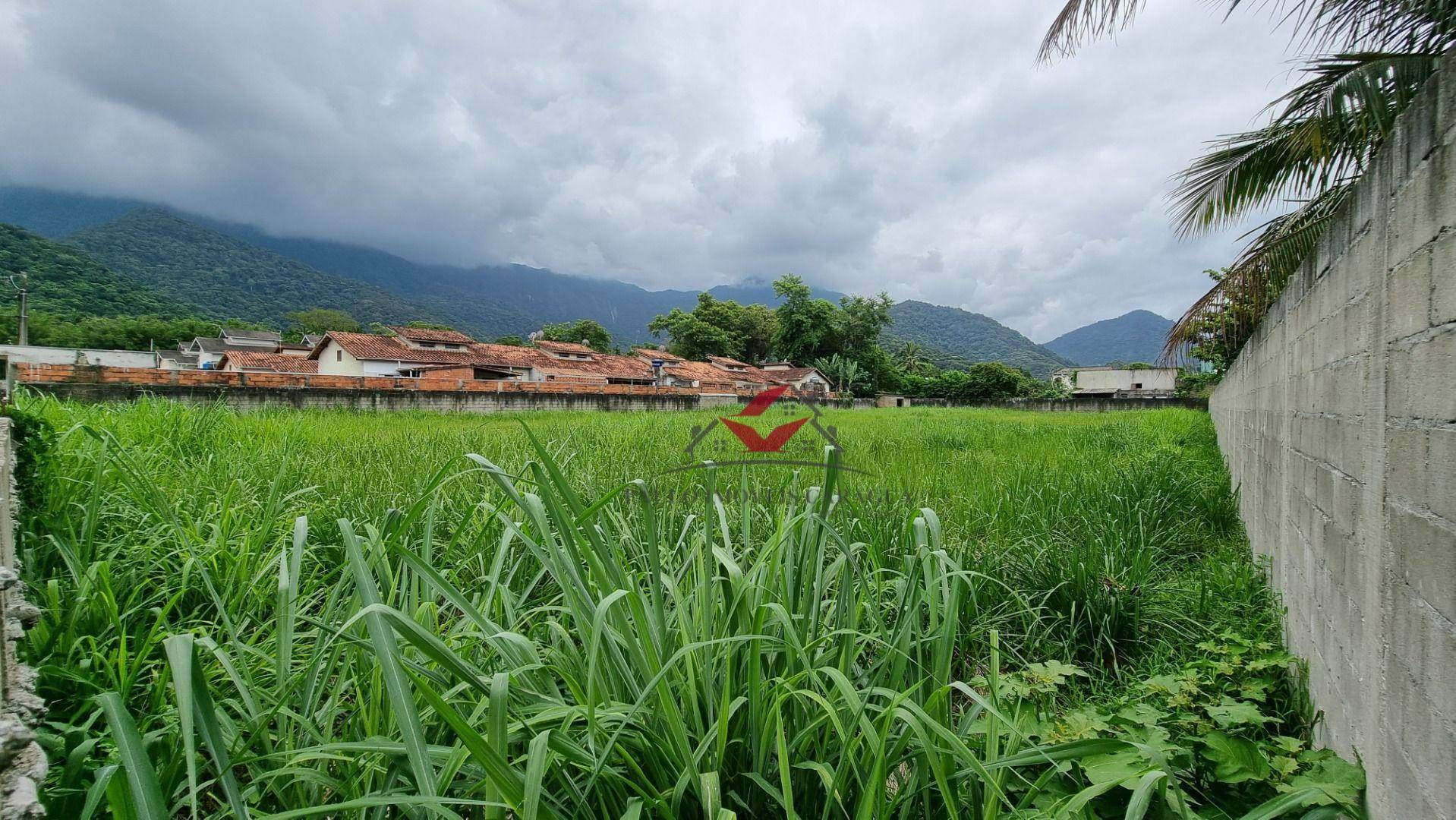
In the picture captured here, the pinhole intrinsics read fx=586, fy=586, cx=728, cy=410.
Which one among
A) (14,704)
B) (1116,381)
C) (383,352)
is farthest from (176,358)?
(1116,381)

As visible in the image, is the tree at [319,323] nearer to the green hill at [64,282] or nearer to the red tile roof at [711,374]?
the green hill at [64,282]

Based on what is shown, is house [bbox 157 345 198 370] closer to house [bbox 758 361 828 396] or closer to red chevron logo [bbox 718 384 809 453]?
house [bbox 758 361 828 396]

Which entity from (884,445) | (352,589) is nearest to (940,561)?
(352,589)

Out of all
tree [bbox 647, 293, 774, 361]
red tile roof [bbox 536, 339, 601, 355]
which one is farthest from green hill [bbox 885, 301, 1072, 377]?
red tile roof [bbox 536, 339, 601, 355]

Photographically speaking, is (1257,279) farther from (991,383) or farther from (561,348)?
(991,383)

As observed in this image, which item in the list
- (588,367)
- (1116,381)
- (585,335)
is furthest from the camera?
(585,335)

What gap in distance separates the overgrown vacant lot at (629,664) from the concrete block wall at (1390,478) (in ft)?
0.55

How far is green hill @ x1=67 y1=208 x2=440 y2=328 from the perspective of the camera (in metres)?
93.6

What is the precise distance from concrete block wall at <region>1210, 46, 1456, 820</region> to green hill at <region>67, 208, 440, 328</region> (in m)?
104

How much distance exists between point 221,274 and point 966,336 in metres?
153

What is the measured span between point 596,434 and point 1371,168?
606cm

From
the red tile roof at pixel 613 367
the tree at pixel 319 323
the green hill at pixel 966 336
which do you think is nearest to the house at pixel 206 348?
the tree at pixel 319 323

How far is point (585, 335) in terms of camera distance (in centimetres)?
5809

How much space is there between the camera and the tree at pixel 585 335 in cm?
5712
